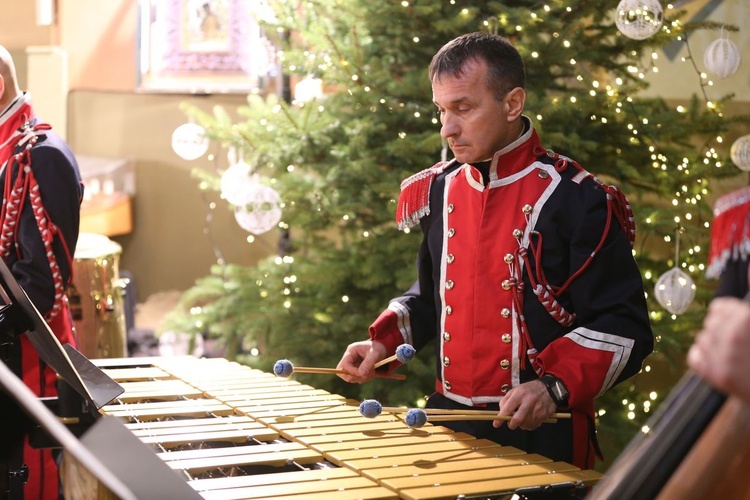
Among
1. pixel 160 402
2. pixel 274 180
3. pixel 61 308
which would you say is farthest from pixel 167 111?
pixel 160 402

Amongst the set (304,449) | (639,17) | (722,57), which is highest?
(639,17)

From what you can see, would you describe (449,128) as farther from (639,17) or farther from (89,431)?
(639,17)

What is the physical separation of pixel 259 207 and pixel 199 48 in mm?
3808

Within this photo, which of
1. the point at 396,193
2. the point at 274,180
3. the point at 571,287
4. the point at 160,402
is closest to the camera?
the point at 571,287

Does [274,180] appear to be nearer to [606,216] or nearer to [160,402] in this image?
[160,402]

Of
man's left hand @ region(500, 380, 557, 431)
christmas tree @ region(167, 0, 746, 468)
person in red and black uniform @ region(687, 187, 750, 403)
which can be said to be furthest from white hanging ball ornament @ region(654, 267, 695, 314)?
person in red and black uniform @ region(687, 187, 750, 403)

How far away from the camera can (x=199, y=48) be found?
334 inches

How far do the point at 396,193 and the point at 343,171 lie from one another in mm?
400

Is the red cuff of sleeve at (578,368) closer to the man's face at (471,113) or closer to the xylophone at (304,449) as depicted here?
the xylophone at (304,449)

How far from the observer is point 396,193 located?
4.74 metres

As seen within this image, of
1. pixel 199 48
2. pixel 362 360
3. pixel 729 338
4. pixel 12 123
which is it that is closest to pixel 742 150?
pixel 362 360

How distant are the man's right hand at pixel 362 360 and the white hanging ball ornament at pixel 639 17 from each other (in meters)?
2.23

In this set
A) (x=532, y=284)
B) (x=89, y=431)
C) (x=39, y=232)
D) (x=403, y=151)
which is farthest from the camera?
(x=403, y=151)

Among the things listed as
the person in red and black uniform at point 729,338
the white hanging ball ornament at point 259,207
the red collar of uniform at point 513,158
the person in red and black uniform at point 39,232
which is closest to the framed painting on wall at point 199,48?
the white hanging ball ornament at point 259,207
